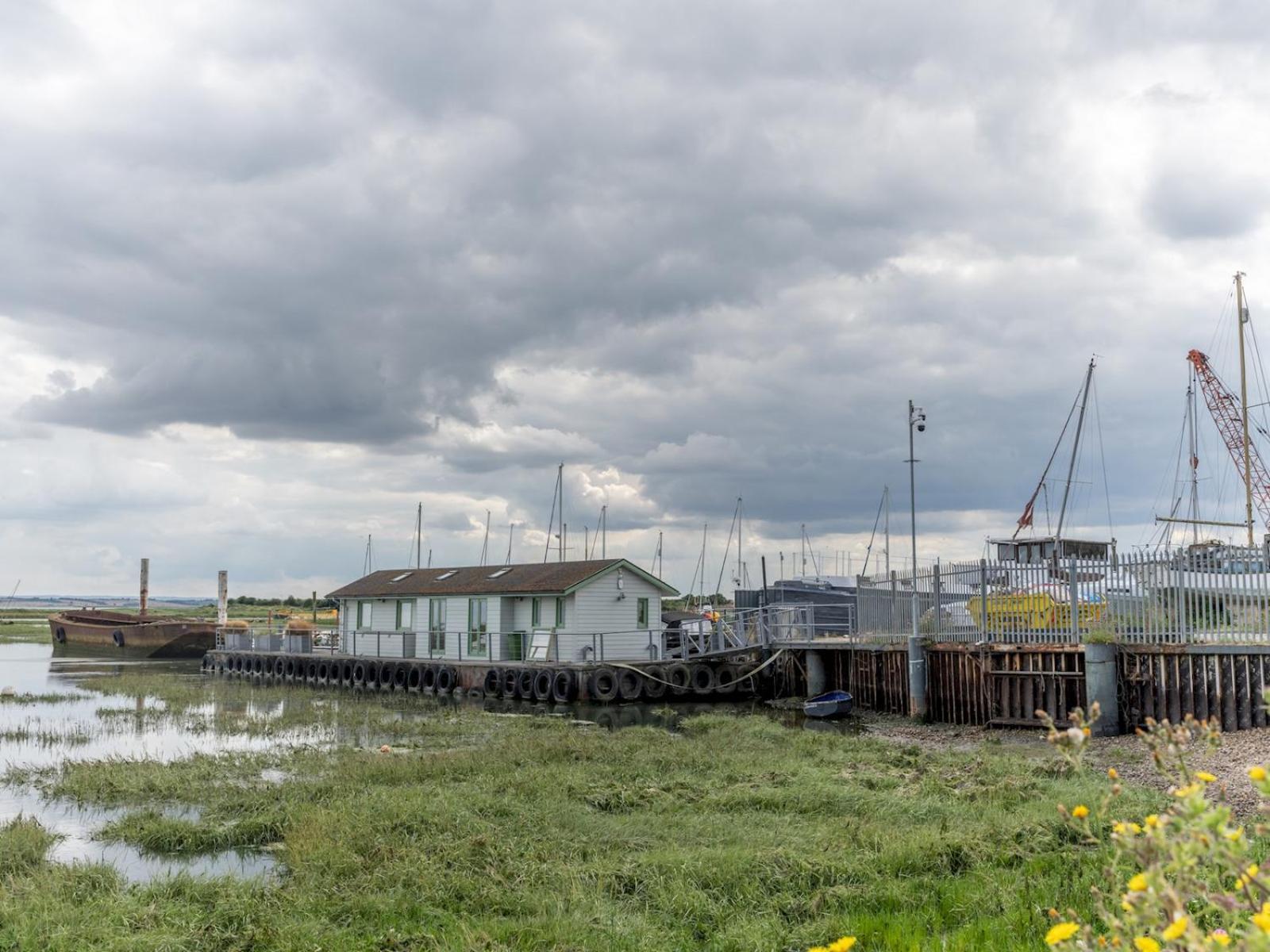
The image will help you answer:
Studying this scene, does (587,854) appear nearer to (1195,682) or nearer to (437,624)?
(1195,682)

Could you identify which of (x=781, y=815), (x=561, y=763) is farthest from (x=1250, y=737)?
(x=561, y=763)

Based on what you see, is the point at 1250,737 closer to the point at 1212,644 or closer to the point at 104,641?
the point at 1212,644

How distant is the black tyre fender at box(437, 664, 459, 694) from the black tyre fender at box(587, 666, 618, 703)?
21.2 feet

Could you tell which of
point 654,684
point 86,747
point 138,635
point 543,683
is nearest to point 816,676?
point 654,684

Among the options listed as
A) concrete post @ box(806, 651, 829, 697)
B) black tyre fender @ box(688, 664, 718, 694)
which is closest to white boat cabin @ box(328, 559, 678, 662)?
black tyre fender @ box(688, 664, 718, 694)

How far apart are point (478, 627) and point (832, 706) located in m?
16.6

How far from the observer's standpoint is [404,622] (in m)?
43.3

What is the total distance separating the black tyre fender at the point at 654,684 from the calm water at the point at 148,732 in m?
0.82

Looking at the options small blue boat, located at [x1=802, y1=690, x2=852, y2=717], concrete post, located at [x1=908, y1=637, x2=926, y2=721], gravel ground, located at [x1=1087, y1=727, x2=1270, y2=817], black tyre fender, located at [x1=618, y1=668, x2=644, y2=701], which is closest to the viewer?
gravel ground, located at [x1=1087, y1=727, x2=1270, y2=817]

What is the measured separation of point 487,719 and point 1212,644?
16.5 metres

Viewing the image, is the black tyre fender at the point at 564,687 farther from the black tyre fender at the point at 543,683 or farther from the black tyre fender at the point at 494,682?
the black tyre fender at the point at 494,682

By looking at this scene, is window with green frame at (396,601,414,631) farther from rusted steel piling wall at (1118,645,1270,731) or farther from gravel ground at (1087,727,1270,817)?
gravel ground at (1087,727,1270,817)

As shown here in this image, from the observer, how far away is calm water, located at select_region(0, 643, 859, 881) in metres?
11.5

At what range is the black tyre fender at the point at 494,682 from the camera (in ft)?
114
